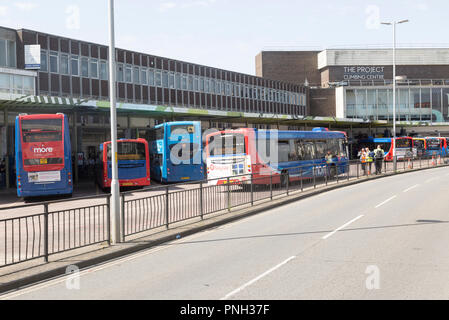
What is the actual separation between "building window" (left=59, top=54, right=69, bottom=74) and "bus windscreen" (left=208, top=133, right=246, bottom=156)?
20.9m

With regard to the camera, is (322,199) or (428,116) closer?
(322,199)

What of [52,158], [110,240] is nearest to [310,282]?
[110,240]

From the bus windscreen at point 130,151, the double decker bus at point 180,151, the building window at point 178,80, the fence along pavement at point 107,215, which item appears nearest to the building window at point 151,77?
the building window at point 178,80

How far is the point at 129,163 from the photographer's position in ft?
83.4

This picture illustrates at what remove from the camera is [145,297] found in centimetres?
643

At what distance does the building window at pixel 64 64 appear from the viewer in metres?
39.2

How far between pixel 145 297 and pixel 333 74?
8262cm

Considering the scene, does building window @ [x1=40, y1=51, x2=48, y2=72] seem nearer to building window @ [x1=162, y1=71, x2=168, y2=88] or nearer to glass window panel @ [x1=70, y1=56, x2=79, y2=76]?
glass window panel @ [x1=70, y1=56, x2=79, y2=76]

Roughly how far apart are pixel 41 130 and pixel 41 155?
1.12m

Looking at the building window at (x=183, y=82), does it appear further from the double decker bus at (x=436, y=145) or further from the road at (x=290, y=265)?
the road at (x=290, y=265)

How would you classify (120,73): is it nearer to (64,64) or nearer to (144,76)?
(144,76)

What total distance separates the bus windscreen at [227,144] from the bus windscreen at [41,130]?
7291 mm

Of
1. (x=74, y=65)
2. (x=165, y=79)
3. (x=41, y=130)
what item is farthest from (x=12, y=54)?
(x=41, y=130)
